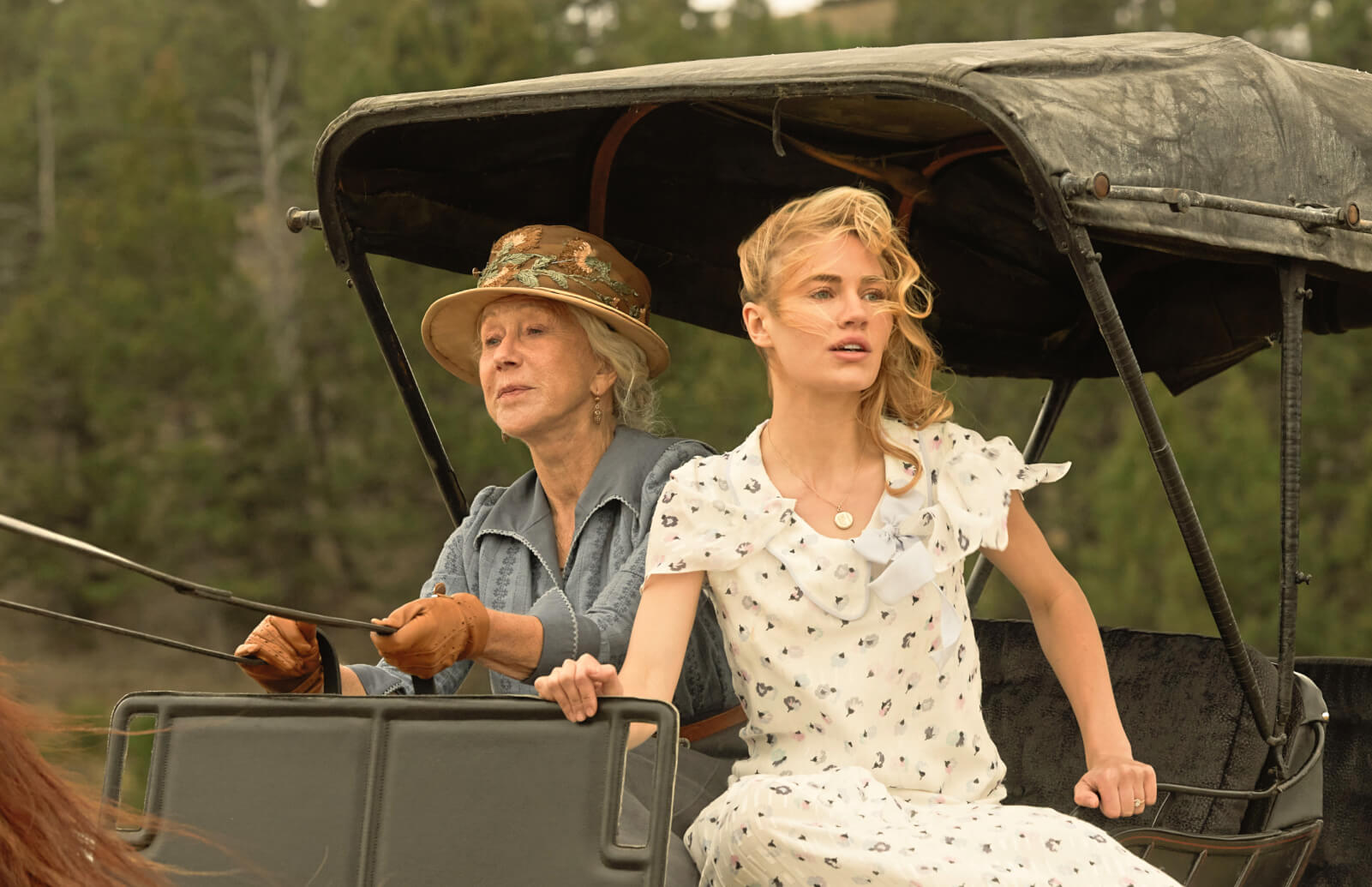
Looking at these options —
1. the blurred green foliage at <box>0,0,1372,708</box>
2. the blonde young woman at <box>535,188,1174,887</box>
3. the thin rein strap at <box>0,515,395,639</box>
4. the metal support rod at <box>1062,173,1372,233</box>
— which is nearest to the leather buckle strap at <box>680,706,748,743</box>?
the blonde young woman at <box>535,188,1174,887</box>

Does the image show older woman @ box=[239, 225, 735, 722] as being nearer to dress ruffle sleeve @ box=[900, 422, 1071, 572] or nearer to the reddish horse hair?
dress ruffle sleeve @ box=[900, 422, 1071, 572]

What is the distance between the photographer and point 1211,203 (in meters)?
2.58

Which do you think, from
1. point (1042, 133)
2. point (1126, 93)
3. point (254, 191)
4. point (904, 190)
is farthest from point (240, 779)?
point (254, 191)

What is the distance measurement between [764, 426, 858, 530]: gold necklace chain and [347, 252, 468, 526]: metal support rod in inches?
35.8

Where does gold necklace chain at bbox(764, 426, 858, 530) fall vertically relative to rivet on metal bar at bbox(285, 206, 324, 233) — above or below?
below

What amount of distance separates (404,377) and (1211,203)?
176cm

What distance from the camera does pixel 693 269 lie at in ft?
13.0

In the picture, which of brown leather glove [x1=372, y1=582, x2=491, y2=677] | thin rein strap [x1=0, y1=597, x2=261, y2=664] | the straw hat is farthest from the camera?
the straw hat

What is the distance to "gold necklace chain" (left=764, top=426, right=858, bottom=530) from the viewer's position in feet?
8.55

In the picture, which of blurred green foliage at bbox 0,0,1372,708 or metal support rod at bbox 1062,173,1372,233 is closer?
metal support rod at bbox 1062,173,1372,233

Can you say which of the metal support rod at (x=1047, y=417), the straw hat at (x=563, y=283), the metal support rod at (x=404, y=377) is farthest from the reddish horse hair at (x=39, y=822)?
the metal support rod at (x=1047, y=417)

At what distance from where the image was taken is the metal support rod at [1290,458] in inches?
110

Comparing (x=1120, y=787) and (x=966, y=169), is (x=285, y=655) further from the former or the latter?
(x=966, y=169)

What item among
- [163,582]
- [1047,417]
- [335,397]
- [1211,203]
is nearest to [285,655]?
[163,582]
